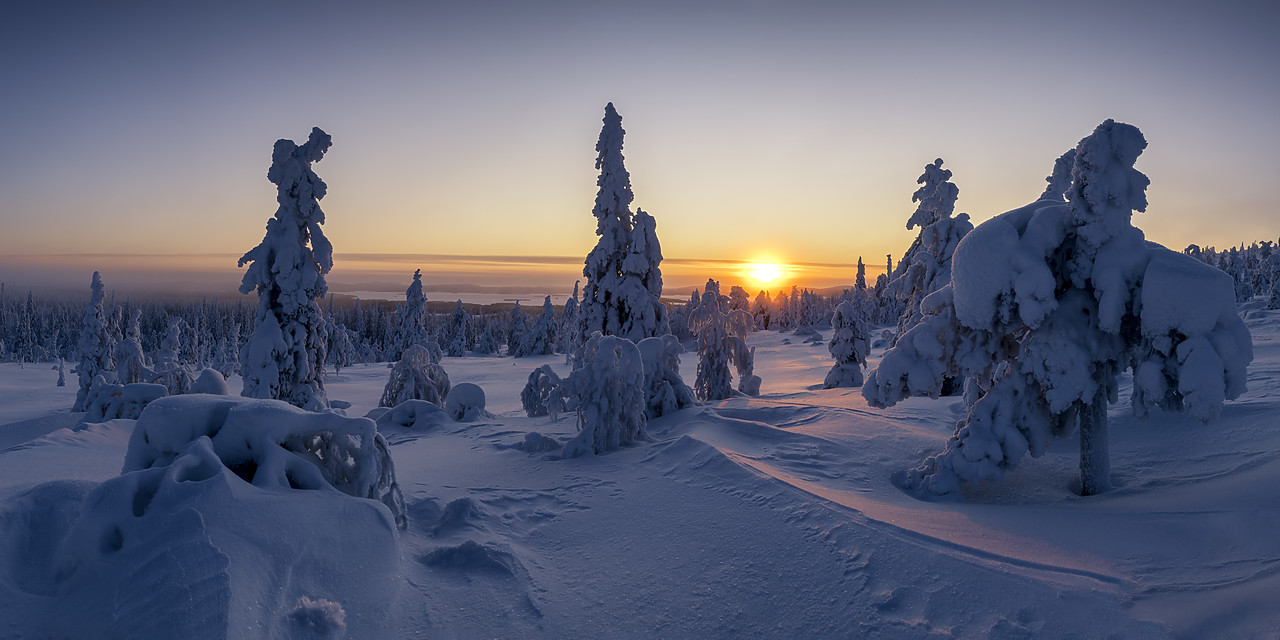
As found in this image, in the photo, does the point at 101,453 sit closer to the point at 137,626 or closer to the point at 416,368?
the point at 137,626

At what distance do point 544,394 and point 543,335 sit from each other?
52885mm

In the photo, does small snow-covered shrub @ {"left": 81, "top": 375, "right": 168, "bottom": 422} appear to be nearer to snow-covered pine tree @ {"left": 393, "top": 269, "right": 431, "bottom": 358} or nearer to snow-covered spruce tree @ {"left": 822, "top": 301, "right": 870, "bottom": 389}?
snow-covered spruce tree @ {"left": 822, "top": 301, "right": 870, "bottom": 389}

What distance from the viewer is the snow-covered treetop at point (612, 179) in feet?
68.8

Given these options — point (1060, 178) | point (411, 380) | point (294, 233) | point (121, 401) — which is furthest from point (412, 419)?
point (1060, 178)

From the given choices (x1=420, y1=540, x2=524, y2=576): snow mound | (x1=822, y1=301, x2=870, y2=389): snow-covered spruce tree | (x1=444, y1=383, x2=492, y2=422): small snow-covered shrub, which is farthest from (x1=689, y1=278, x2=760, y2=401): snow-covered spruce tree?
(x1=420, y1=540, x2=524, y2=576): snow mound

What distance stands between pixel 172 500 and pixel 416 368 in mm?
19495

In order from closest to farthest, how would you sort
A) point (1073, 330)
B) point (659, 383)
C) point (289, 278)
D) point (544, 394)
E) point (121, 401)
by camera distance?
1. point (1073, 330)
2. point (544, 394)
3. point (121, 401)
4. point (659, 383)
5. point (289, 278)

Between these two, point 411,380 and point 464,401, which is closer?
point 464,401

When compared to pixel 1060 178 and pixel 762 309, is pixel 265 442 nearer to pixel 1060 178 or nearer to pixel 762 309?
pixel 1060 178

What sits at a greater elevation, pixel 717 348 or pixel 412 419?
pixel 717 348

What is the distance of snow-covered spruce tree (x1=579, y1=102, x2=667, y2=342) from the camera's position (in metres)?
20.6

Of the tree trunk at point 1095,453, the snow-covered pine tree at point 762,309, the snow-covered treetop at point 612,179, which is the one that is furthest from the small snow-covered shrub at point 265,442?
the snow-covered pine tree at point 762,309

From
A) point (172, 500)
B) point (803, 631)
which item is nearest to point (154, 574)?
point (172, 500)

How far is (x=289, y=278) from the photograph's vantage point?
15133 millimetres
